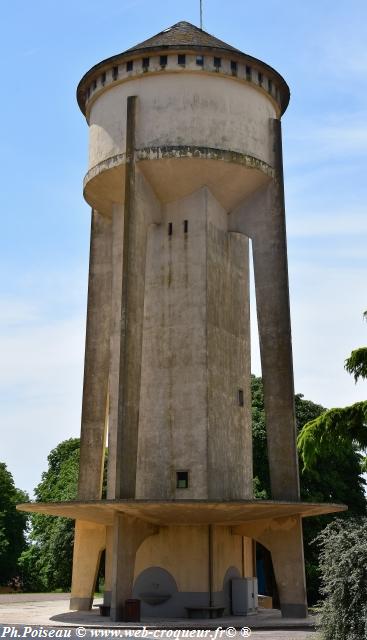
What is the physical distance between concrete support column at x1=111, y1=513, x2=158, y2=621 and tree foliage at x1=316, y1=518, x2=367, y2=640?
8789 mm

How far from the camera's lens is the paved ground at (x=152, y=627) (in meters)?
21.5

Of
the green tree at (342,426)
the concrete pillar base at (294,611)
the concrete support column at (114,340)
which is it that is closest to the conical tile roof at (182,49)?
the concrete support column at (114,340)

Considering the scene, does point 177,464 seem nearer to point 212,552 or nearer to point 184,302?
point 212,552

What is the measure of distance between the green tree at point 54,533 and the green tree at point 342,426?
25.7 meters

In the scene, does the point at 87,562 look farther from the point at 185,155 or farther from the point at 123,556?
the point at 185,155

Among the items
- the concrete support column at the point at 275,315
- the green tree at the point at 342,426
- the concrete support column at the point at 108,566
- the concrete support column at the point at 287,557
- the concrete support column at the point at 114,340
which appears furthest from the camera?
the concrete support column at the point at 114,340

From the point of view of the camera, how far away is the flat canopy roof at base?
81.7ft

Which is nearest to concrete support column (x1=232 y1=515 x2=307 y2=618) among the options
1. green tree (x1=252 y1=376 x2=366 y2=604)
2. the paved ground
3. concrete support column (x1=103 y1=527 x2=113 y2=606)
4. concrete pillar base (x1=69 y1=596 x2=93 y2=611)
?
the paved ground

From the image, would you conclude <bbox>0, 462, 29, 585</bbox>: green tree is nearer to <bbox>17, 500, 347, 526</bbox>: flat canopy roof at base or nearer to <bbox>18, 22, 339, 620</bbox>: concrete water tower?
<bbox>18, 22, 339, 620</bbox>: concrete water tower

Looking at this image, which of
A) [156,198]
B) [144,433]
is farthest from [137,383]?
[156,198]

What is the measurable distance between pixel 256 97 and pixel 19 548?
41.0 metres

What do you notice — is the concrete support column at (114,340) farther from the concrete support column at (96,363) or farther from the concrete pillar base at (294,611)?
the concrete pillar base at (294,611)

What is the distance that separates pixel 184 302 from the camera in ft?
99.5

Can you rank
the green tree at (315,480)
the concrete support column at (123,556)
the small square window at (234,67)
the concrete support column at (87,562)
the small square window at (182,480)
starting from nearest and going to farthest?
the concrete support column at (123,556)
the small square window at (182,480)
the concrete support column at (87,562)
the small square window at (234,67)
the green tree at (315,480)
